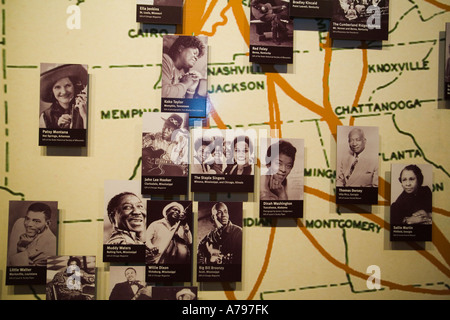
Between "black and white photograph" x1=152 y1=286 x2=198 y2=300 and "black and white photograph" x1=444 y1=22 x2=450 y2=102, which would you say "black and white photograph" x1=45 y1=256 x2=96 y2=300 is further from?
"black and white photograph" x1=444 y1=22 x2=450 y2=102

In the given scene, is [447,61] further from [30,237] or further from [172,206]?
[30,237]

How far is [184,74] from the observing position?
129cm

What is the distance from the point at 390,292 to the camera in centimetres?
135

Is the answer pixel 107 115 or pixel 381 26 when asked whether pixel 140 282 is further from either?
pixel 381 26

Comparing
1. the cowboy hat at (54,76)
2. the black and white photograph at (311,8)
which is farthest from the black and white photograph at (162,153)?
the black and white photograph at (311,8)

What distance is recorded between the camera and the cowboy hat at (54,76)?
50.1 inches

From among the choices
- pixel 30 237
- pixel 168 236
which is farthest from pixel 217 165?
pixel 30 237

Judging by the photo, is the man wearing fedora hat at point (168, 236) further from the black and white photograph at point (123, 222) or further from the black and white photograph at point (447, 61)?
the black and white photograph at point (447, 61)

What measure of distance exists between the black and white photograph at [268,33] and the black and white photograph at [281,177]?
0.30 meters

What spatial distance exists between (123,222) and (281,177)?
0.58 m

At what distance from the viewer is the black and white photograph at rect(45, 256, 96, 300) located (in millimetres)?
1268

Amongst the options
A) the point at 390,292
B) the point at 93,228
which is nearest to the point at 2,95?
the point at 93,228

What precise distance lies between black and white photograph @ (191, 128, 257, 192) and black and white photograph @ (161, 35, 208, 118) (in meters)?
0.10

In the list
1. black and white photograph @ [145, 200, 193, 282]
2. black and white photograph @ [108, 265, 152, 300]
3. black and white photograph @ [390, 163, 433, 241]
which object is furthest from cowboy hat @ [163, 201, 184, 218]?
black and white photograph @ [390, 163, 433, 241]
